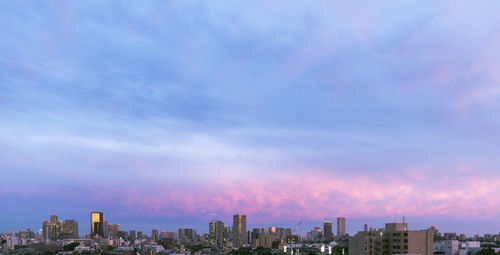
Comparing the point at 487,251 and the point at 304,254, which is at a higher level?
→ the point at 487,251

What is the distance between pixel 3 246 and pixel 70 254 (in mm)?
50065

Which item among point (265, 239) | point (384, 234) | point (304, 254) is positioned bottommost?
point (265, 239)

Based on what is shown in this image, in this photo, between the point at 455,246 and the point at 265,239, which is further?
the point at 265,239

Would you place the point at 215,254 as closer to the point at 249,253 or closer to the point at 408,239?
Answer: the point at 249,253

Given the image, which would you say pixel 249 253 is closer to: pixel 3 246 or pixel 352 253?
pixel 352 253

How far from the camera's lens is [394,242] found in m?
57.2

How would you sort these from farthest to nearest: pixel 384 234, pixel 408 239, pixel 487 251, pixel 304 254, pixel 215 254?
pixel 215 254 → pixel 304 254 → pixel 487 251 → pixel 384 234 → pixel 408 239

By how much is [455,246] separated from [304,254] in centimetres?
3316

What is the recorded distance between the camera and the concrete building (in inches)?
2190

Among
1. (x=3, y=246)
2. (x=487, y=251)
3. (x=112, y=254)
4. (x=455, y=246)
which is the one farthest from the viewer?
(x=3, y=246)

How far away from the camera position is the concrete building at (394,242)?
5562 centimetres

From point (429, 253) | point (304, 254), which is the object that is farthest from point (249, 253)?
point (429, 253)

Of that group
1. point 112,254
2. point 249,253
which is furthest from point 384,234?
point 112,254

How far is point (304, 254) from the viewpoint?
358 feet
